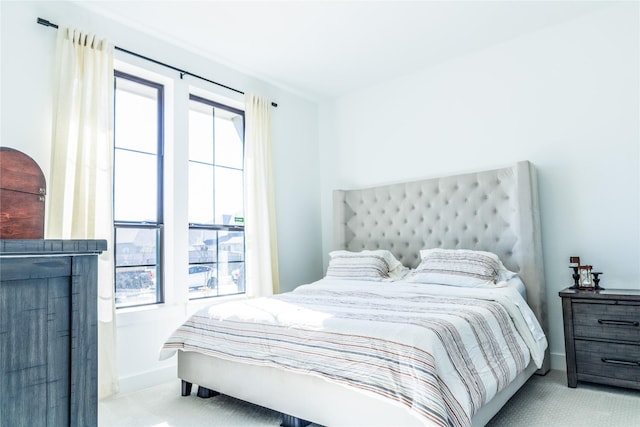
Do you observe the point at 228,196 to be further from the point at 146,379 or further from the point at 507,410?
the point at 507,410

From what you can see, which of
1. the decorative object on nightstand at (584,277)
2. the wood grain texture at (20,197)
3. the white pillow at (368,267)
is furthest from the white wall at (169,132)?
the decorative object on nightstand at (584,277)

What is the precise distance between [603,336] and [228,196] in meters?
3.28

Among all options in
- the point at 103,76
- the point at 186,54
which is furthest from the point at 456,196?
the point at 103,76

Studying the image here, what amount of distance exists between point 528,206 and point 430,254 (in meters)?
0.87

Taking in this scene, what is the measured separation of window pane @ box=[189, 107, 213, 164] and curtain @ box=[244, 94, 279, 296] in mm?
355

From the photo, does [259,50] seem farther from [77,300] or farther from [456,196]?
[77,300]

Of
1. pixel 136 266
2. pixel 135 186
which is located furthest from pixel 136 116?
pixel 136 266

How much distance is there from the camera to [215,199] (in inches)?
156

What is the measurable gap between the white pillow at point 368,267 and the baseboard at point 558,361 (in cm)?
136

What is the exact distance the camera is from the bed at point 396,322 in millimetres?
1796

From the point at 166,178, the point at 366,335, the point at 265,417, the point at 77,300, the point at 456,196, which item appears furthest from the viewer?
the point at 456,196

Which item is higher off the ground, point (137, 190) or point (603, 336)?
point (137, 190)

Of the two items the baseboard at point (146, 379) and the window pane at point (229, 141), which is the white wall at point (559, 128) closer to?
the window pane at point (229, 141)

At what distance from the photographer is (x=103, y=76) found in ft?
9.94
